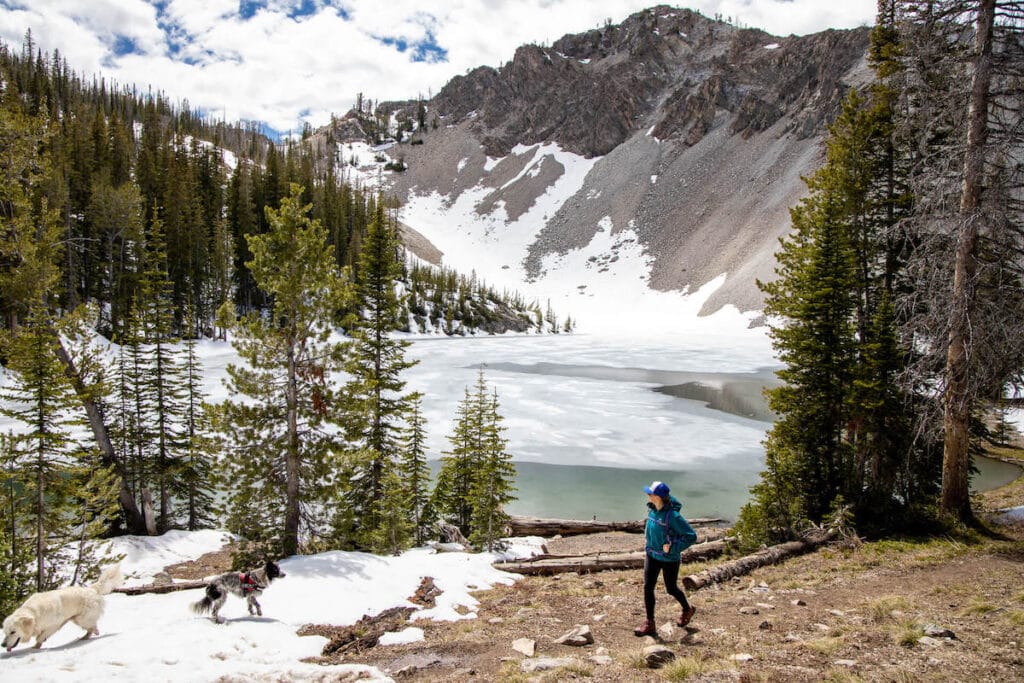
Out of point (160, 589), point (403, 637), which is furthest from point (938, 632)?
point (160, 589)

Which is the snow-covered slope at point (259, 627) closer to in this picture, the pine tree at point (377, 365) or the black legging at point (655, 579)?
the black legging at point (655, 579)

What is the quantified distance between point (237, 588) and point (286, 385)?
6235 millimetres

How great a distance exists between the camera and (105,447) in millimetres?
16359

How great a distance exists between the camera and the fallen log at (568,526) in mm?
18266

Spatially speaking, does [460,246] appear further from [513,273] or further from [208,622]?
[208,622]

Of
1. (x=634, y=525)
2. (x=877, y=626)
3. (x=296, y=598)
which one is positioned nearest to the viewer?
(x=877, y=626)

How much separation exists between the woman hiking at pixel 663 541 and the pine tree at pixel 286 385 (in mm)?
8741

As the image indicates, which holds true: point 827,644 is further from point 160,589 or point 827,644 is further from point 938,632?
point 160,589

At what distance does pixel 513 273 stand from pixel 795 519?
6059 inches

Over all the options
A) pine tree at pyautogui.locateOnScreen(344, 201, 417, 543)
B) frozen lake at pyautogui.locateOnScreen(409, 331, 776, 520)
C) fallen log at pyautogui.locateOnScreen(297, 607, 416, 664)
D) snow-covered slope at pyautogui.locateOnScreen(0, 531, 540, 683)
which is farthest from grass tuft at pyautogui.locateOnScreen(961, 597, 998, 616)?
frozen lake at pyautogui.locateOnScreen(409, 331, 776, 520)

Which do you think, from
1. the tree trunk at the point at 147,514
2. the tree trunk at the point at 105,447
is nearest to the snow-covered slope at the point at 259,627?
the tree trunk at the point at 105,447

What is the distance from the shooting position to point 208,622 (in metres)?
7.30

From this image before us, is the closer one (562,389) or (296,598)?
(296,598)

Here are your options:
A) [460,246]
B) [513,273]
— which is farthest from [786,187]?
[460,246]
